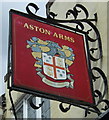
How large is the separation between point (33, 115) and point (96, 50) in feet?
10.7

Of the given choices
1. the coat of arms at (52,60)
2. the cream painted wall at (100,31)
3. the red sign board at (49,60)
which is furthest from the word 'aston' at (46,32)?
the cream painted wall at (100,31)

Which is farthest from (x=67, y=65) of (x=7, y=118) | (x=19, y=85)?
(x=7, y=118)

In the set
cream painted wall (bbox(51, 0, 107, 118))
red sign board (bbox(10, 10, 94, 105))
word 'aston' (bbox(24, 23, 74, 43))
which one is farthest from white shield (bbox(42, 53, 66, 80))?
cream painted wall (bbox(51, 0, 107, 118))

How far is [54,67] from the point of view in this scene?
6.23 metres

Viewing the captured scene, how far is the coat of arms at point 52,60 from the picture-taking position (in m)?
6.07

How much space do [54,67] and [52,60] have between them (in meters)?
0.13

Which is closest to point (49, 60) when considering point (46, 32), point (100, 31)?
point (46, 32)

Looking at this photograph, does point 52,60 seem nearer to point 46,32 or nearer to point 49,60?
point 49,60

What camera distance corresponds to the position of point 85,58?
263 inches

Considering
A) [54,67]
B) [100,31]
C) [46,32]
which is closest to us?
[54,67]

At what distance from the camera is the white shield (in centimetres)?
612

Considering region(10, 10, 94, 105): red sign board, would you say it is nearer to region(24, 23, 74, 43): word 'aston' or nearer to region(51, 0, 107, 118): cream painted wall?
region(24, 23, 74, 43): word 'aston'

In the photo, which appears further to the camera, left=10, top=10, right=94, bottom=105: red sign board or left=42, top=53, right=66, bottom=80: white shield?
left=42, top=53, right=66, bottom=80: white shield

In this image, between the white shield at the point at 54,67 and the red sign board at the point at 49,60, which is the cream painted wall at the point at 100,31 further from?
the white shield at the point at 54,67
